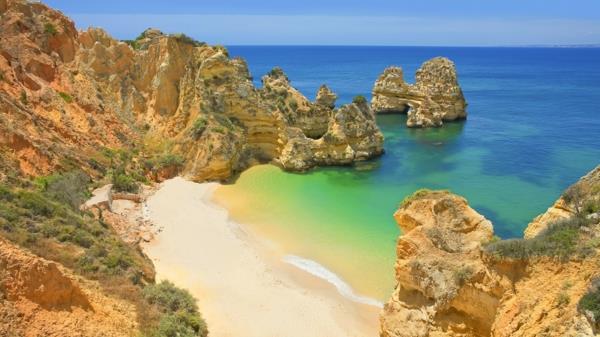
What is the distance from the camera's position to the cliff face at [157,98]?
109 ft

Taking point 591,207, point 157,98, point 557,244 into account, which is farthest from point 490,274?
point 157,98

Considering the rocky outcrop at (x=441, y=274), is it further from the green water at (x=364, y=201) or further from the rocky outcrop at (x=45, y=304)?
the rocky outcrop at (x=45, y=304)

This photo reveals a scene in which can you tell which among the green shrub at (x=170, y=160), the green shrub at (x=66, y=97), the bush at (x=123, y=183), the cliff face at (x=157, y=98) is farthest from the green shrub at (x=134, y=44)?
the bush at (x=123, y=183)

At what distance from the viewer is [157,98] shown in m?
38.8

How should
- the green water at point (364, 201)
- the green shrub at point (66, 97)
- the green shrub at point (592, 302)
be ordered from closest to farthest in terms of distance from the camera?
the green shrub at point (592, 302), the green water at point (364, 201), the green shrub at point (66, 97)

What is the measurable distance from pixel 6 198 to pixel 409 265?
1559 cm

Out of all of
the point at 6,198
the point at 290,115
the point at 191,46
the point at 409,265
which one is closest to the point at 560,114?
the point at 290,115

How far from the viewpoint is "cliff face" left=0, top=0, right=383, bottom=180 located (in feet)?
109

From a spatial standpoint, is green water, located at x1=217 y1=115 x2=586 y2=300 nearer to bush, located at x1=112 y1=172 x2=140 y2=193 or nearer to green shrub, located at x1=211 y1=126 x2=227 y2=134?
green shrub, located at x1=211 y1=126 x2=227 y2=134

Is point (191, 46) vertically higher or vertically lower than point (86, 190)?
higher

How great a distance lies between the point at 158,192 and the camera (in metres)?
31.3

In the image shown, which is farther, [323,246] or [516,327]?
[323,246]

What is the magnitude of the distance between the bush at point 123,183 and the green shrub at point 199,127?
237 inches

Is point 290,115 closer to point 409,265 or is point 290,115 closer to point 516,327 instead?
point 409,265
